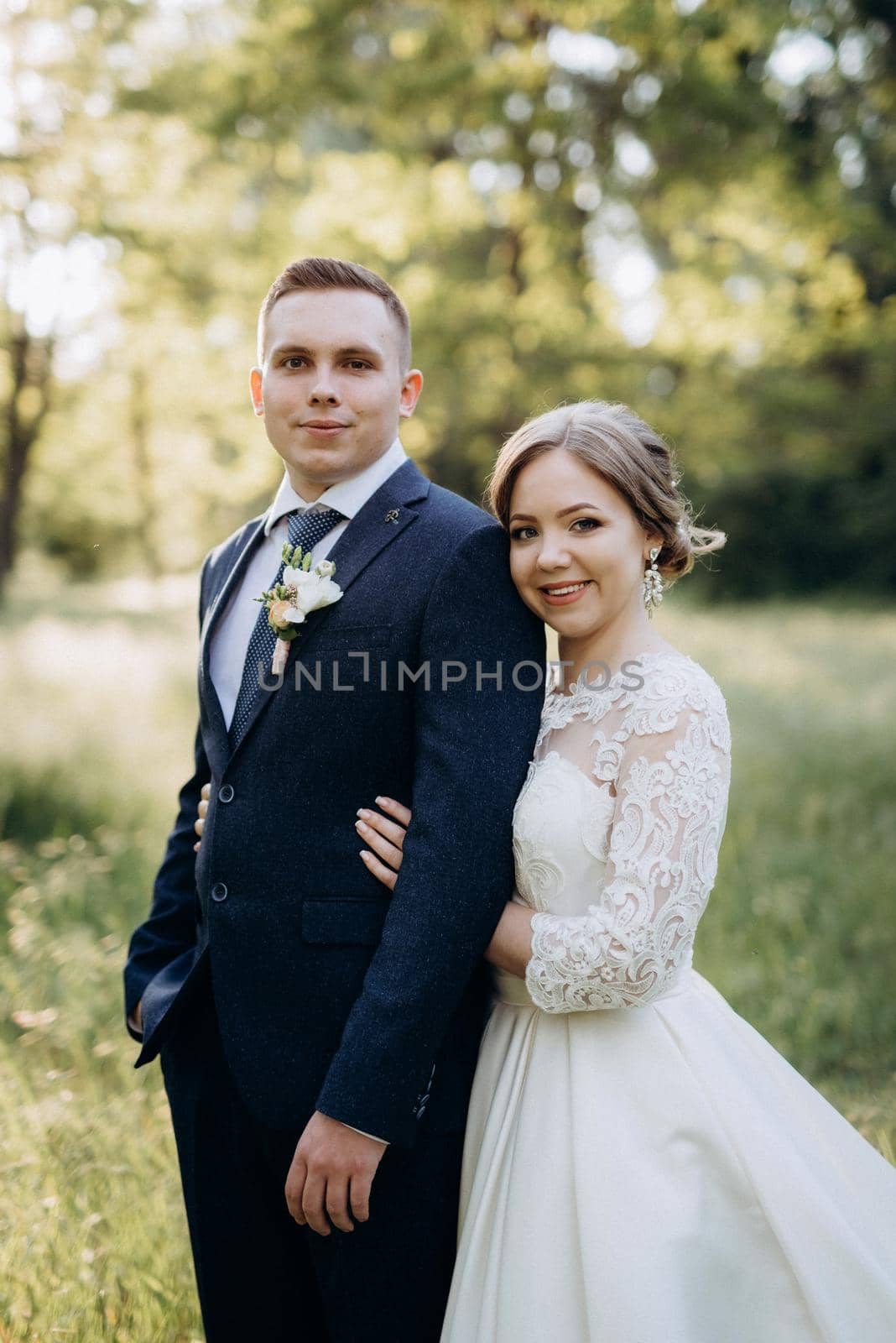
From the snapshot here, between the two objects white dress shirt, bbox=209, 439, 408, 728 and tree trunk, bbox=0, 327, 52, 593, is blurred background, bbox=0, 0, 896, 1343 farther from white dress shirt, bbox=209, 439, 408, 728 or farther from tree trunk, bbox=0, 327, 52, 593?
white dress shirt, bbox=209, 439, 408, 728

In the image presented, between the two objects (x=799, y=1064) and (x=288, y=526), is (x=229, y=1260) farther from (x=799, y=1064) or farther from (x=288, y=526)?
(x=799, y=1064)

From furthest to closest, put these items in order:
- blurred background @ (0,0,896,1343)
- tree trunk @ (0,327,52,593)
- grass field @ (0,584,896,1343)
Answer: tree trunk @ (0,327,52,593), blurred background @ (0,0,896,1343), grass field @ (0,584,896,1343)

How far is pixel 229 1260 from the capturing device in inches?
88.6

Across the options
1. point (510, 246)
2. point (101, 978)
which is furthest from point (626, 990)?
point (510, 246)

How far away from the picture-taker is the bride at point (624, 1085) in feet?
6.40

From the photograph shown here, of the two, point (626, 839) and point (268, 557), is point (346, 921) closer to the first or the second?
point (626, 839)

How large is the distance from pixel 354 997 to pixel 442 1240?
1.73 feet

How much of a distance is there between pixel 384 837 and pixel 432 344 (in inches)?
407

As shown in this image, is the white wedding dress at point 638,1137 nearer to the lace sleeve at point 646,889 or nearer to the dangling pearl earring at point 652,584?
the lace sleeve at point 646,889

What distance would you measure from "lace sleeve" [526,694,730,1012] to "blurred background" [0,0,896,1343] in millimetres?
840

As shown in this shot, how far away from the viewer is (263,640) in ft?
7.39

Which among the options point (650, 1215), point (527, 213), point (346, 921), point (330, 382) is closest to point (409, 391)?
point (330, 382)

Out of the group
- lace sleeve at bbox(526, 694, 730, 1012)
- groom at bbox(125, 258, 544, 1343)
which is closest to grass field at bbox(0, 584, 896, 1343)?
groom at bbox(125, 258, 544, 1343)

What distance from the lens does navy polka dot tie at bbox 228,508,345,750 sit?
2203mm
